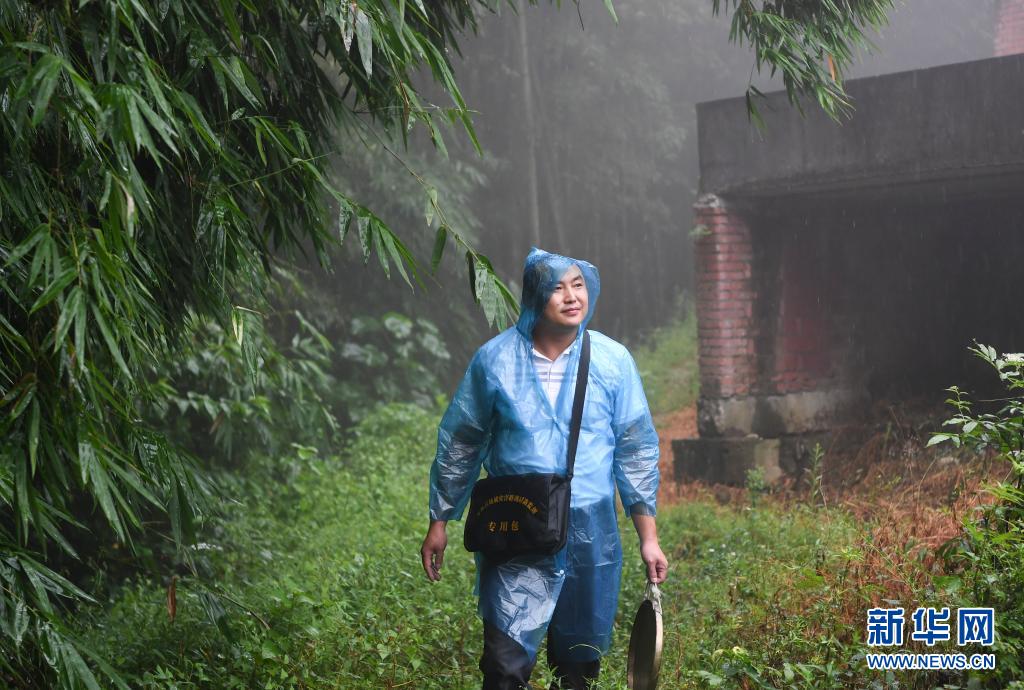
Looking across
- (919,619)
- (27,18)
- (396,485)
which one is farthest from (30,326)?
(396,485)

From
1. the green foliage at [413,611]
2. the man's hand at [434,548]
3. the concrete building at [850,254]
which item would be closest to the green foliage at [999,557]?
the green foliage at [413,611]

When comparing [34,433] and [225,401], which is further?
[225,401]

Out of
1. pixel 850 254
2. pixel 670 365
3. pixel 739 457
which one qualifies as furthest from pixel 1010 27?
pixel 739 457

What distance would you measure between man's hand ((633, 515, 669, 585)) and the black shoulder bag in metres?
0.30

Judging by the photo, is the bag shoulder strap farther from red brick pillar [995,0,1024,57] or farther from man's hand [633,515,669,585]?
red brick pillar [995,0,1024,57]

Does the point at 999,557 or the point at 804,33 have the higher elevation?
the point at 804,33

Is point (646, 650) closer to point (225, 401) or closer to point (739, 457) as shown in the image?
point (225, 401)

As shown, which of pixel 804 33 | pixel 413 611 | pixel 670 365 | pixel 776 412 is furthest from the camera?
pixel 670 365

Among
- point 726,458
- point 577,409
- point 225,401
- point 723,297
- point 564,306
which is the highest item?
point 723,297

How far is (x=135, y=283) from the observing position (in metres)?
3.26

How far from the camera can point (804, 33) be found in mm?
5434

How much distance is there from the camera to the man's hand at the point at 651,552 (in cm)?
359

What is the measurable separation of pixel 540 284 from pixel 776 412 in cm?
583

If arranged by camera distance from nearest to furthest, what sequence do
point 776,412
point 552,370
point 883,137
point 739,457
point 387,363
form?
point 552,370
point 883,137
point 739,457
point 776,412
point 387,363
